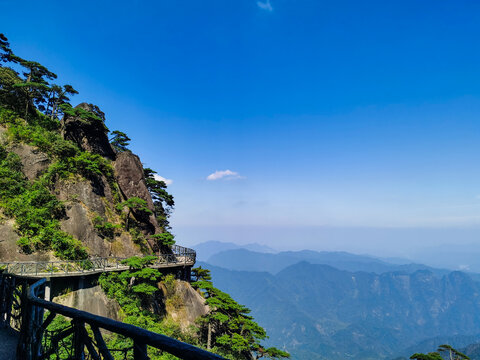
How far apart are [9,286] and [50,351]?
3.99 metres

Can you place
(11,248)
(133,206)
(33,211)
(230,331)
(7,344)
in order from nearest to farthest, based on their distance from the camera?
(7,344) < (11,248) < (33,211) < (230,331) < (133,206)

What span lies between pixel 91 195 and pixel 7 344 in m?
20.9

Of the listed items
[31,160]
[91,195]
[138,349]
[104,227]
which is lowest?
[104,227]

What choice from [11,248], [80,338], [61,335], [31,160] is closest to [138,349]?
[80,338]

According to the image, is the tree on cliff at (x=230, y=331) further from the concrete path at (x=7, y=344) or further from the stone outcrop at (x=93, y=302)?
the concrete path at (x=7, y=344)

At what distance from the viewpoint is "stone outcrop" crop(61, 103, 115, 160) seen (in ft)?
86.8

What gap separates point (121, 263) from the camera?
65.9ft

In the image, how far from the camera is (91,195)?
2331cm

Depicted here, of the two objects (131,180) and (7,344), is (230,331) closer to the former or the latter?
(131,180)

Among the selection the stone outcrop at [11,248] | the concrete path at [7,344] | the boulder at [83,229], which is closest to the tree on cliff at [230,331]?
the boulder at [83,229]

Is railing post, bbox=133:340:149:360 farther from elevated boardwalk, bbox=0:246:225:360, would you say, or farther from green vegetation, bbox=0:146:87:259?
green vegetation, bbox=0:146:87:259

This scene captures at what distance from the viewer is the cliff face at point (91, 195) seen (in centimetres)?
1983

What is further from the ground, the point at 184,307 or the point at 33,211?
the point at 33,211

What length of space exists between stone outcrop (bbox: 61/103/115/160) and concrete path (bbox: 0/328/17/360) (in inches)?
1003
